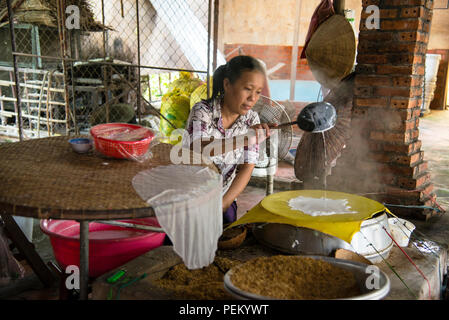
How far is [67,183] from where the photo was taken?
1.59 meters

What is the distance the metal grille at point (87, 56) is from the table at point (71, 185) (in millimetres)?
4968

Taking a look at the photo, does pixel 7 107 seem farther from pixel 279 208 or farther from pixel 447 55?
pixel 447 55

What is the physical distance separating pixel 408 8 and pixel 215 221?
2.56m

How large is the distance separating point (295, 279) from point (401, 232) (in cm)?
113

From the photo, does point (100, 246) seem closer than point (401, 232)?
Yes

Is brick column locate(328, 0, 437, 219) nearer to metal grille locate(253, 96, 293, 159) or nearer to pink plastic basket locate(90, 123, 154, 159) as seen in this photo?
metal grille locate(253, 96, 293, 159)

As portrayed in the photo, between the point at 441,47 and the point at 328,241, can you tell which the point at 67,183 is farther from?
the point at 441,47

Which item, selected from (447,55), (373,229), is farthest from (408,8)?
(447,55)

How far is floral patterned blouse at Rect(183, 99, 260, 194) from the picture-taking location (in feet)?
8.43

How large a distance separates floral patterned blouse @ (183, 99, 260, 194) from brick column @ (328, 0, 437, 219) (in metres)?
1.13

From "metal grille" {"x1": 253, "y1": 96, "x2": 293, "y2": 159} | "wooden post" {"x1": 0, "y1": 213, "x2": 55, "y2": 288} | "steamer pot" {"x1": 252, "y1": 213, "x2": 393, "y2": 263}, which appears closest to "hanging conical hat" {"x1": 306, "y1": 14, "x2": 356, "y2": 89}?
"metal grille" {"x1": 253, "y1": 96, "x2": 293, "y2": 159}

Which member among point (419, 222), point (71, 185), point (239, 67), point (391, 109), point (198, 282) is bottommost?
point (419, 222)

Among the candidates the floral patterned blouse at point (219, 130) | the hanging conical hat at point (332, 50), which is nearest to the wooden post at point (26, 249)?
the floral patterned blouse at point (219, 130)

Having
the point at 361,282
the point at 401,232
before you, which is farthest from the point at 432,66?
the point at 361,282
